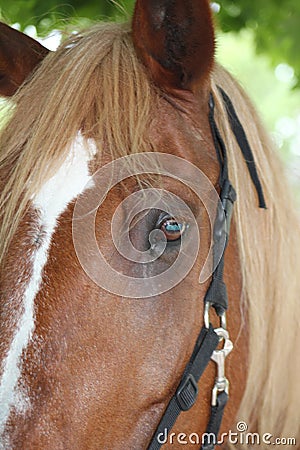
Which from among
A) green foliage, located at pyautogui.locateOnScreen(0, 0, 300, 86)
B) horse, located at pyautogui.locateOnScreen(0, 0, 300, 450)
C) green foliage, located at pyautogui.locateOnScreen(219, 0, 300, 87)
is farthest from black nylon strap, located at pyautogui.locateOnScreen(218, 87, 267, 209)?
green foliage, located at pyautogui.locateOnScreen(219, 0, 300, 87)

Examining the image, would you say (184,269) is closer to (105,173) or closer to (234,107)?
(105,173)

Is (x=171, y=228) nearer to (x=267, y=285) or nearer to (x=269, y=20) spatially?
(x=267, y=285)

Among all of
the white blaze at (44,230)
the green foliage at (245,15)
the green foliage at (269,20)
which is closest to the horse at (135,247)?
the white blaze at (44,230)

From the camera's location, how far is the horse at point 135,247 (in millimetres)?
1282

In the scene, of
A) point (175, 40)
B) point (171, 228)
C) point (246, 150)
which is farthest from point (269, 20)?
point (171, 228)

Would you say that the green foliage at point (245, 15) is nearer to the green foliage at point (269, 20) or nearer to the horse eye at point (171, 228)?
the green foliage at point (269, 20)

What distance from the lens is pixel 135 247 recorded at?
4.50 ft

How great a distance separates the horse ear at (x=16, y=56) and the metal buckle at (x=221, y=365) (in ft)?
2.93

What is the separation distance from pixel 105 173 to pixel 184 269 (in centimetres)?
29

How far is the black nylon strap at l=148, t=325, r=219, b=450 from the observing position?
56.2 inches

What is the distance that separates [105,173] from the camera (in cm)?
138

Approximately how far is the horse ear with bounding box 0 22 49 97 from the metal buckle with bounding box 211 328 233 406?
89cm

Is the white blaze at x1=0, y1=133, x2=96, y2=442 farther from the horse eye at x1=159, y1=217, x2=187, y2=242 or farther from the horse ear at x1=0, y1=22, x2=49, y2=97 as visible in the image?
the horse ear at x1=0, y1=22, x2=49, y2=97

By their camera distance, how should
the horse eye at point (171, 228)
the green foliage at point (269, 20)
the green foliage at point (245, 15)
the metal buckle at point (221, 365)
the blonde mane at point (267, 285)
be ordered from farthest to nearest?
the green foliage at point (269, 20)
the green foliage at point (245, 15)
the blonde mane at point (267, 285)
the metal buckle at point (221, 365)
the horse eye at point (171, 228)
